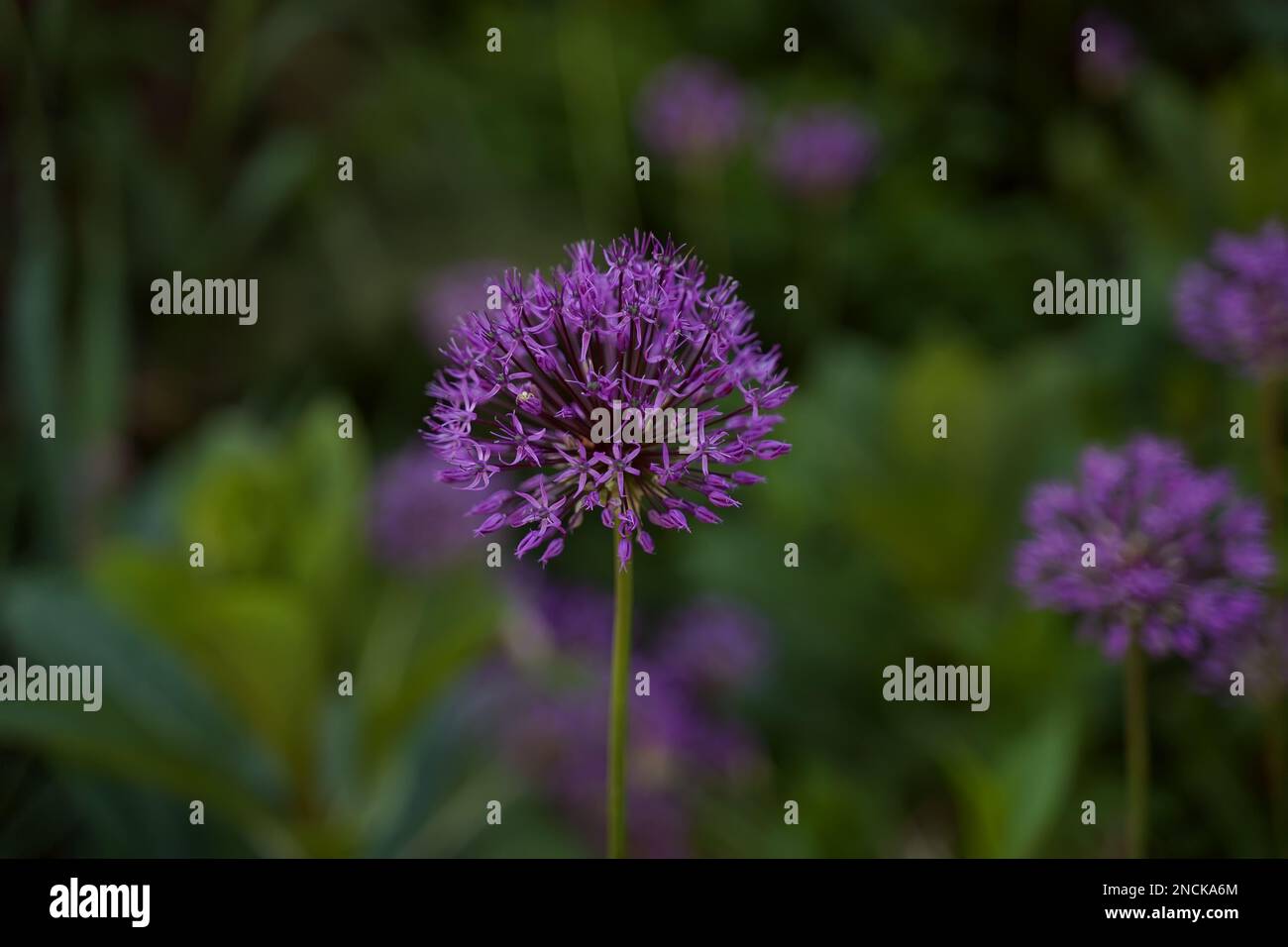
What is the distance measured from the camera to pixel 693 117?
326 centimetres

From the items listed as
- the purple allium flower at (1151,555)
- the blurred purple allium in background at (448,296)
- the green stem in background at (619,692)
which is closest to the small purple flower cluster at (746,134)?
the blurred purple allium in background at (448,296)

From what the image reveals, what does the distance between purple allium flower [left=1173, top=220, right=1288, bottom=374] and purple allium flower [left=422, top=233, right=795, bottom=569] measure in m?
0.77

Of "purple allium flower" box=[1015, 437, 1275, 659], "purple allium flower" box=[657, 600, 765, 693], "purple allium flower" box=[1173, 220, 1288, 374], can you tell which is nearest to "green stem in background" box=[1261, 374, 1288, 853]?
"purple allium flower" box=[1173, 220, 1288, 374]

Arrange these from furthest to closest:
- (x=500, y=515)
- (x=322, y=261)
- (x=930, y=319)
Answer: (x=322, y=261), (x=930, y=319), (x=500, y=515)

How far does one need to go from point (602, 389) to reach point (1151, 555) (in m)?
0.64

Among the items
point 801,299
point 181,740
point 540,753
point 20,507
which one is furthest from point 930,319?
point 20,507

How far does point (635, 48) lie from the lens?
3.89 meters

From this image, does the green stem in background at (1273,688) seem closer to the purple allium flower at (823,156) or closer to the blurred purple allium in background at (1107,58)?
the purple allium flower at (823,156)

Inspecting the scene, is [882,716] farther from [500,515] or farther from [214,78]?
[214,78]

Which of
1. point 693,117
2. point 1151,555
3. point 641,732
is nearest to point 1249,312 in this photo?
point 1151,555

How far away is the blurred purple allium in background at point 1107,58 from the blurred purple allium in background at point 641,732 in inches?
84.9

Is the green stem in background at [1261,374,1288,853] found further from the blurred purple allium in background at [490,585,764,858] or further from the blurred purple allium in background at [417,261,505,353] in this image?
the blurred purple allium in background at [417,261,505,353]

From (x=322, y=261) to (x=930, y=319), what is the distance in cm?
190

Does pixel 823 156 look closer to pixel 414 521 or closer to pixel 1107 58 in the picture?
pixel 1107 58
